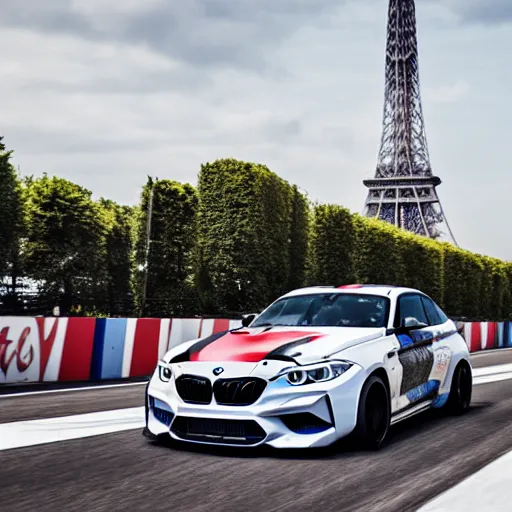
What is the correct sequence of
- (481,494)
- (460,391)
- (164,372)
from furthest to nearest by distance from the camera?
(460,391) → (164,372) → (481,494)

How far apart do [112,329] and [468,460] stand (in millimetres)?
9253

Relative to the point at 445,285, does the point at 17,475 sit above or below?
below

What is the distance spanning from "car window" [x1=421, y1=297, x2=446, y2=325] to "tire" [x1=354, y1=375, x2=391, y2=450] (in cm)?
201

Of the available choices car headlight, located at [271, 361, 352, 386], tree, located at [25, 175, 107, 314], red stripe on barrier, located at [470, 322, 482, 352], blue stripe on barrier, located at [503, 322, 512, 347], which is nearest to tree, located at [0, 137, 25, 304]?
tree, located at [25, 175, 107, 314]

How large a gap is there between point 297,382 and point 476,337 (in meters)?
27.0

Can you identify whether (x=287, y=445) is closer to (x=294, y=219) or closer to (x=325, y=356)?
(x=325, y=356)

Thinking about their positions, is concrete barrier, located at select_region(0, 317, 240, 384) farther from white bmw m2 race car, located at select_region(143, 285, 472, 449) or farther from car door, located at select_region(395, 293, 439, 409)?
car door, located at select_region(395, 293, 439, 409)

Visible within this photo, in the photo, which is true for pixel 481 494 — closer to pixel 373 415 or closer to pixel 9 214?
pixel 373 415

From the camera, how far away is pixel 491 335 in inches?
1353

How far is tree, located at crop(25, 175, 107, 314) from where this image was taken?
44156mm

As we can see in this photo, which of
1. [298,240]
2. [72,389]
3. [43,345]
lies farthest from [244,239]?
[72,389]

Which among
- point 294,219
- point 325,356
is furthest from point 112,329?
point 294,219

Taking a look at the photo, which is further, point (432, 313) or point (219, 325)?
point (219, 325)

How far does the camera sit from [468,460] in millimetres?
6480
